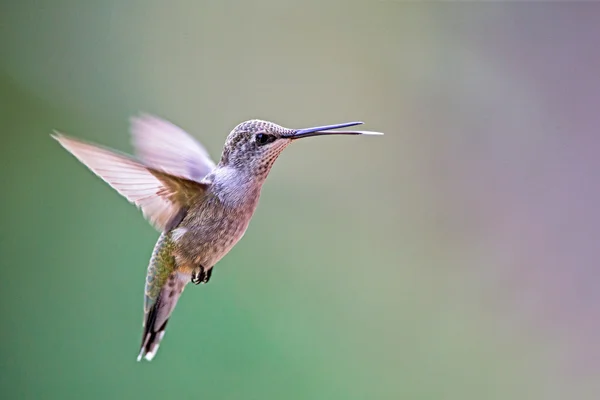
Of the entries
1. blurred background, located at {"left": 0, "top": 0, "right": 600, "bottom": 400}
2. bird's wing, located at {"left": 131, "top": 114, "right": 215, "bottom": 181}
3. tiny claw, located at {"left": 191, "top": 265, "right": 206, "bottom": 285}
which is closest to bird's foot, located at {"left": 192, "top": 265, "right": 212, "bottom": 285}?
tiny claw, located at {"left": 191, "top": 265, "right": 206, "bottom": 285}

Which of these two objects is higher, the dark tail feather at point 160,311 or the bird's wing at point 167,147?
the bird's wing at point 167,147

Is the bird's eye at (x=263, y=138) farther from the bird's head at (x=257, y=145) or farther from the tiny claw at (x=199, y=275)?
the tiny claw at (x=199, y=275)

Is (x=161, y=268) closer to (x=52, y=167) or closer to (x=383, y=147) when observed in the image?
(x=52, y=167)

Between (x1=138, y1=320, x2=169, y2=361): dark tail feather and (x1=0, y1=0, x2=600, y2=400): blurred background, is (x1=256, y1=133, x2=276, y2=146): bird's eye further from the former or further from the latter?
(x1=0, y1=0, x2=600, y2=400): blurred background

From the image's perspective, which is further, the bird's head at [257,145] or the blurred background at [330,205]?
the blurred background at [330,205]

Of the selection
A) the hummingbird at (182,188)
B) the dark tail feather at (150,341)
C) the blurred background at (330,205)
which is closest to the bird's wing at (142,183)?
the hummingbird at (182,188)

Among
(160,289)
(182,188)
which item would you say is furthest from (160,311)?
(182,188)

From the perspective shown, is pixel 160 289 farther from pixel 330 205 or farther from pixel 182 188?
pixel 330 205
